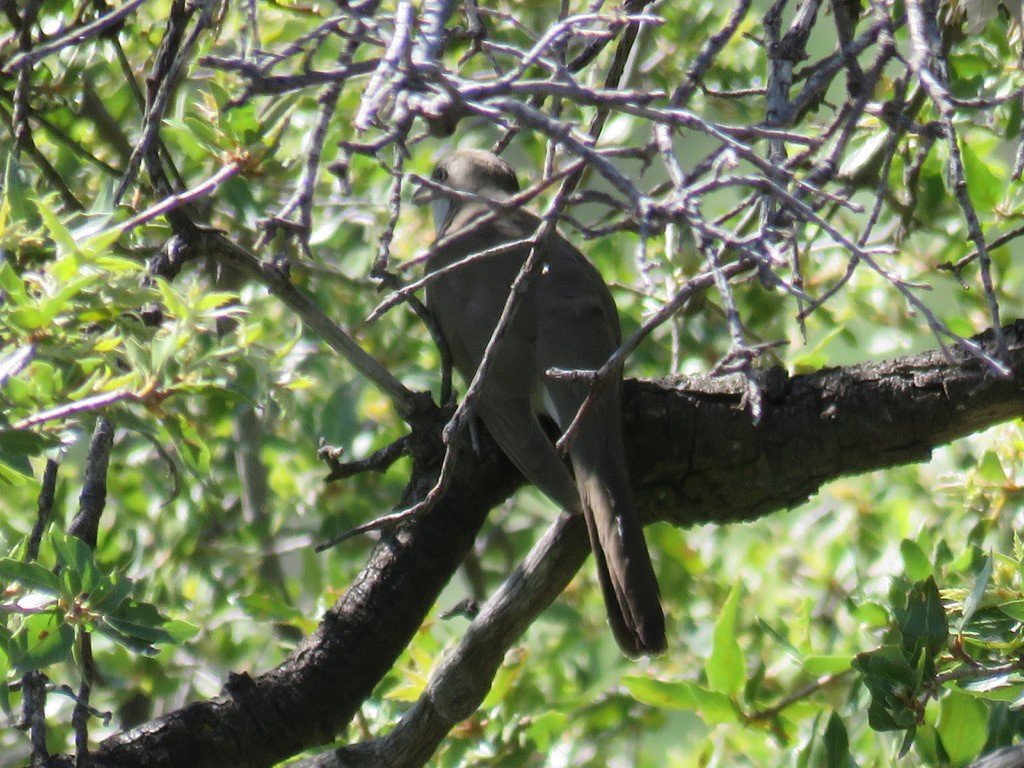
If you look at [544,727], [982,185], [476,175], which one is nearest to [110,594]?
[544,727]

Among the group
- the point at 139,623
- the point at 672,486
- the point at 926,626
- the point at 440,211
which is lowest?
the point at 926,626

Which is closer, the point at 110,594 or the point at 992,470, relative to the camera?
the point at 110,594

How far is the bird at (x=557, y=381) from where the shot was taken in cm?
280

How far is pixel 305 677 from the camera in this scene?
2570 mm

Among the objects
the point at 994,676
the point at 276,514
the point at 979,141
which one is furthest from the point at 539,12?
the point at 994,676

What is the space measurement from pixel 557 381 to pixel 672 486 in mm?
553

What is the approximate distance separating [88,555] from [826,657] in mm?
1652

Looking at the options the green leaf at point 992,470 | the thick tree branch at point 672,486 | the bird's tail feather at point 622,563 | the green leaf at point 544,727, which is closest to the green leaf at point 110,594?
the thick tree branch at point 672,486

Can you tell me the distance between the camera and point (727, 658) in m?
2.84

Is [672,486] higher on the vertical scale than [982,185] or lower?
lower

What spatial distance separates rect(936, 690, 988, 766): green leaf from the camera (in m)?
2.39

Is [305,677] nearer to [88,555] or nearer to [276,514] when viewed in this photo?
[88,555]

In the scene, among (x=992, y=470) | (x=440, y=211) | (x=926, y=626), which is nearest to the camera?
(x=926, y=626)

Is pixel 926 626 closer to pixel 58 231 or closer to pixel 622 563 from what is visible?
pixel 622 563
